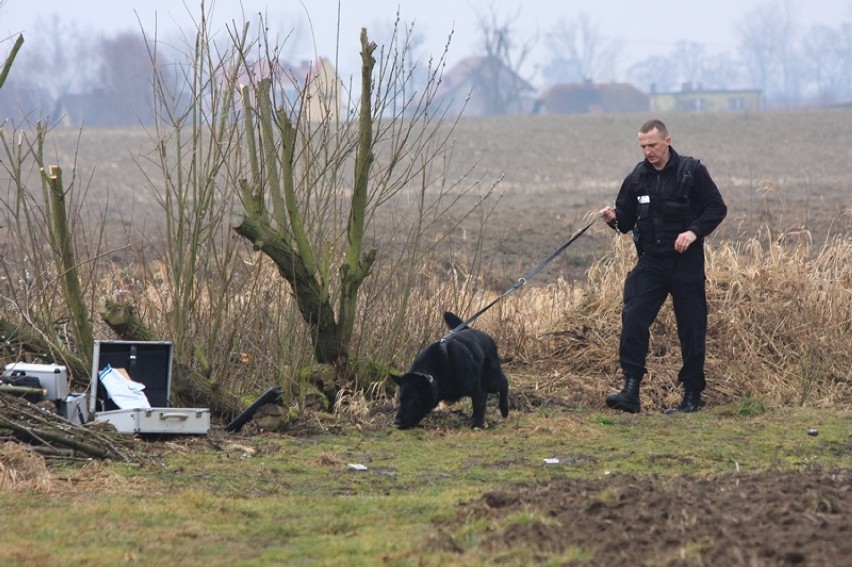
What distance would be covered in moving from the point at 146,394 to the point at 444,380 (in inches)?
83.9

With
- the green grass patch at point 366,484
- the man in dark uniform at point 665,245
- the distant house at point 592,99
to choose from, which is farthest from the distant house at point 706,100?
the green grass patch at point 366,484

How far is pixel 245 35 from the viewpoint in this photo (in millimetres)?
8680

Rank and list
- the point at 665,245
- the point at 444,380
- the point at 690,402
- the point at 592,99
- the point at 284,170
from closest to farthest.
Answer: the point at 444,380, the point at 284,170, the point at 665,245, the point at 690,402, the point at 592,99

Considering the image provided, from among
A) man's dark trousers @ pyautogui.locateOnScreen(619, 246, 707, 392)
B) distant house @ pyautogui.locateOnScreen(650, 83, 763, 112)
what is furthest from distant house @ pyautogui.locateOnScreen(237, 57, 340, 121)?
distant house @ pyautogui.locateOnScreen(650, 83, 763, 112)

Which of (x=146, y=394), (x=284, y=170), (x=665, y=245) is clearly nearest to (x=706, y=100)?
(x=665, y=245)

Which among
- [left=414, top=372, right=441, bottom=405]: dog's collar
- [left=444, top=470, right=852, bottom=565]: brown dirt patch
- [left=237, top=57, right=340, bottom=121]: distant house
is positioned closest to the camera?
[left=444, top=470, right=852, bottom=565]: brown dirt patch

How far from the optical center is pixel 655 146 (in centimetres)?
941

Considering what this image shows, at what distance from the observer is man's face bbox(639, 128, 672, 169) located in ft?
30.9

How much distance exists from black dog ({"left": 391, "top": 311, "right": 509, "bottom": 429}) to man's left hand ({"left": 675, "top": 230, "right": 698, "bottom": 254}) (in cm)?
169

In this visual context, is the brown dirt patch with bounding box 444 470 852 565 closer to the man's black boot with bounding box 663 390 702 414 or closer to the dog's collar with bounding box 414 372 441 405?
the dog's collar with bounding box 414 372 441 405

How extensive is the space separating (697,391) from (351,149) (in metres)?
3.44

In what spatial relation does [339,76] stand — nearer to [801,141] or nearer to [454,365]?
[454,365]

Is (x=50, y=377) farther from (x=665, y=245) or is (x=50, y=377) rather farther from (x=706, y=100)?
(x=706, y=100)

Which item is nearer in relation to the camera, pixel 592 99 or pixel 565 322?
pixel 565 322
